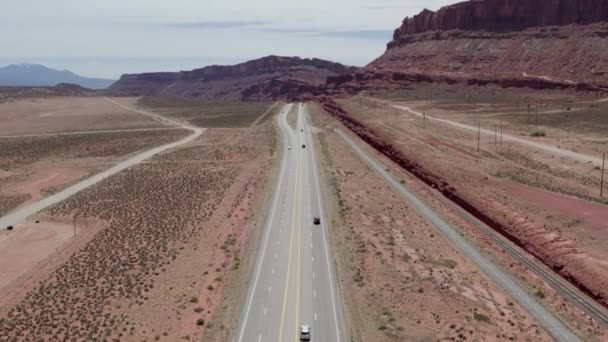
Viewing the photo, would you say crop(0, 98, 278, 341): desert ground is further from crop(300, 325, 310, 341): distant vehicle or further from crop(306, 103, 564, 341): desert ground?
crop(306, 103, 564, 341): desert ground

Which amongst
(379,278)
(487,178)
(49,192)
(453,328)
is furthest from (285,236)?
(49,192)

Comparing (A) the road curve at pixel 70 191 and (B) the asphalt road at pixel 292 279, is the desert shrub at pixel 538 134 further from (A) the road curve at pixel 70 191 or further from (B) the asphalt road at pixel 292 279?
(A) the road curve at pixel 70 191

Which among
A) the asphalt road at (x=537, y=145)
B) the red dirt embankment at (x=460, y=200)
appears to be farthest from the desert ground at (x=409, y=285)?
the asphalt road at (x=537, y=145)

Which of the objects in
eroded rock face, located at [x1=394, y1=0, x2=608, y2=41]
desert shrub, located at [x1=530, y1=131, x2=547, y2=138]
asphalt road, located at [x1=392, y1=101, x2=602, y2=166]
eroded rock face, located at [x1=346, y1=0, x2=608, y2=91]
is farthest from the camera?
eroded rock face, located at [x1=394, y1=0, x2=608, y2=41]

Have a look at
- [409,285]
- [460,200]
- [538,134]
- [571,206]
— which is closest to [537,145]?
[538,134]

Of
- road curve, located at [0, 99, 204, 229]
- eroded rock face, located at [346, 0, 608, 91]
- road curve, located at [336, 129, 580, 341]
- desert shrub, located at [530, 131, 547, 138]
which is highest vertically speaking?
eroded rock face, located at [346, 0, 608, 91]

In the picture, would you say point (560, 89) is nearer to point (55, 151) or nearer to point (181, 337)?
point (55, 151)

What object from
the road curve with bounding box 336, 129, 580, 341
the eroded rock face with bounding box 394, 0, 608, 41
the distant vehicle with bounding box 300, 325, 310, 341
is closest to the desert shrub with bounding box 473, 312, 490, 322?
the road curve with bounding box 336, 129, 580, 341
